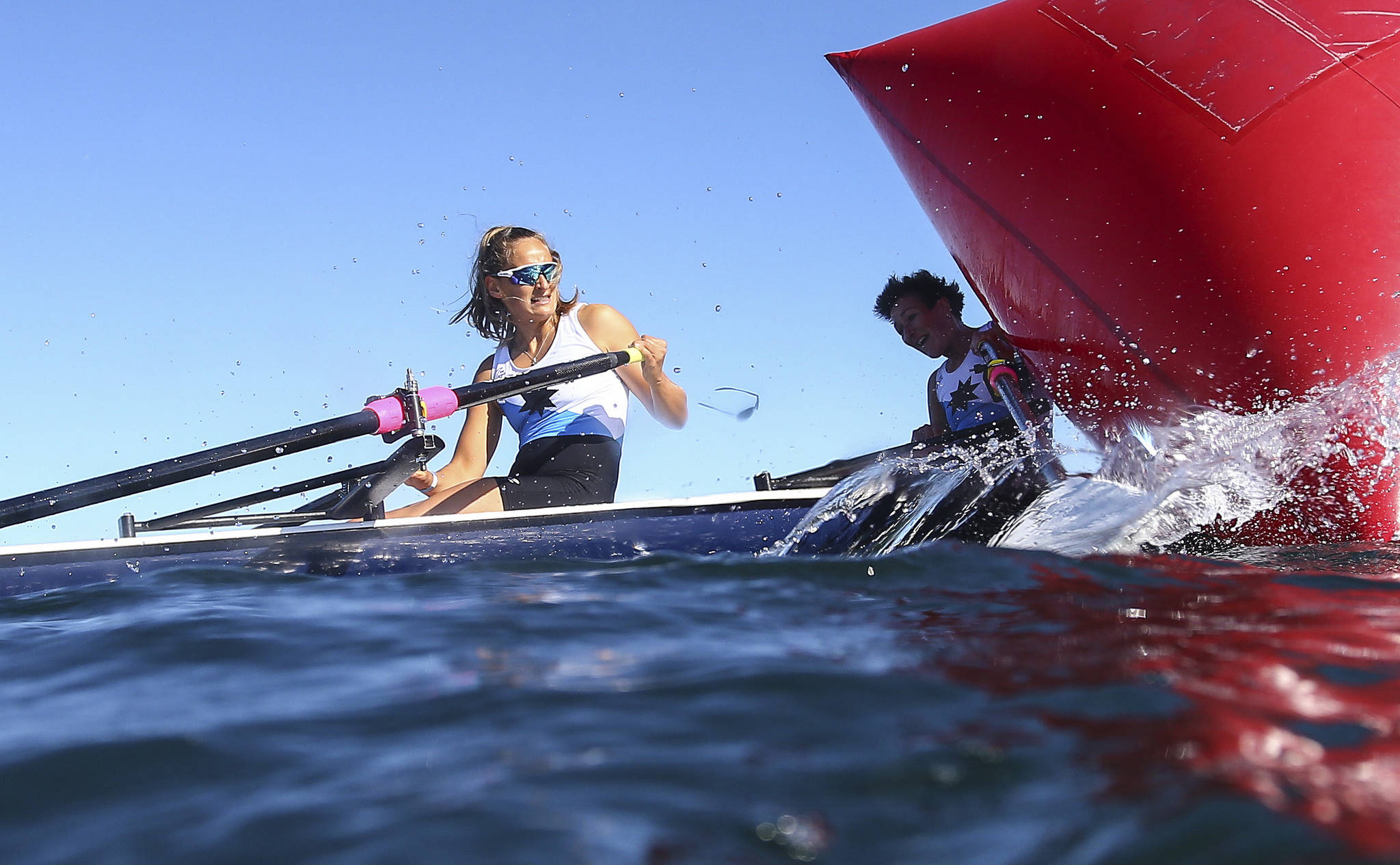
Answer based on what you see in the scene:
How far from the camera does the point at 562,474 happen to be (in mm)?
4039

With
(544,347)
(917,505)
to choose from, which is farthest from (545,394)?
(917,505)

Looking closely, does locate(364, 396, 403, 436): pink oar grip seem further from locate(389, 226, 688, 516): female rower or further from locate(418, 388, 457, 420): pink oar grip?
locate(389, 226, 688, 516): female rower

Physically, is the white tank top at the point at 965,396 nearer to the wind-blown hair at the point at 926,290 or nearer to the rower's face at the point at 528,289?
the wind-blown hair at the point at 926,290

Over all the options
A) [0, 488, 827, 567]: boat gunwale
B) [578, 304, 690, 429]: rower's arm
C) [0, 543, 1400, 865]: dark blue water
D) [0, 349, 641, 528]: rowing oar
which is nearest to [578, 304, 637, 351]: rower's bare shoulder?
[578, 304, 690, 429]: rower's arm

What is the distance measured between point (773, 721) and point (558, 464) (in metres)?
2.95

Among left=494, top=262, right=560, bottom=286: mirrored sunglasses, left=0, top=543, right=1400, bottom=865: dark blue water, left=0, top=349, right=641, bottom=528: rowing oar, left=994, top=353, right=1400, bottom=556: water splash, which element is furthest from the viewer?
left=494, top=262, right=560, bottom=286: mirrored sunglasses

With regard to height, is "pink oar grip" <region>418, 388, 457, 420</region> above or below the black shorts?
above

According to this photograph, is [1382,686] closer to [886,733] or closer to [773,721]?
[886,733]

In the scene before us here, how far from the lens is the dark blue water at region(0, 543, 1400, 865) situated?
91 cm

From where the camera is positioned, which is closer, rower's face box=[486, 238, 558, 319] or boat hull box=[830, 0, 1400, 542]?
boat hull box=[830, 0, 1400, 542]

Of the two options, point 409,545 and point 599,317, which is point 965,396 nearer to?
point 599,317

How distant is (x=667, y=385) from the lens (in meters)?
4.12

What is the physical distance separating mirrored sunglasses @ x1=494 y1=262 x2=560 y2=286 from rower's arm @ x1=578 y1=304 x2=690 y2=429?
198mm

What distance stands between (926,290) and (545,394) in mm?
2293
